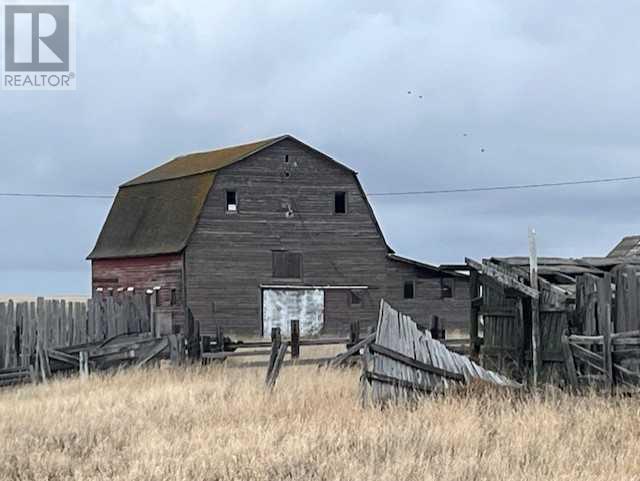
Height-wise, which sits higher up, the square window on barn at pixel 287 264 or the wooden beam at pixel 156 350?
the square window on barn at pixel 287 264

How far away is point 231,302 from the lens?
45375 mm

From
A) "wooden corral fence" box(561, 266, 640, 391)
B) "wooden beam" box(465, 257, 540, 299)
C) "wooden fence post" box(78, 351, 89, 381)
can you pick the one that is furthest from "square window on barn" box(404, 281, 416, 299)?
"wooden corral fence" box(561, 266, 640, 391)

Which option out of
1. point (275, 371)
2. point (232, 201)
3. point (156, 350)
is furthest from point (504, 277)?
point (232, 201)

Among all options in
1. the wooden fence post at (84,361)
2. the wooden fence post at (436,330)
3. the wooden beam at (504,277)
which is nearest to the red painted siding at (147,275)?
→ the wooden fence post at (84,361)

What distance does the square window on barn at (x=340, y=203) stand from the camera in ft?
157

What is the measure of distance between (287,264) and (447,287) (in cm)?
742

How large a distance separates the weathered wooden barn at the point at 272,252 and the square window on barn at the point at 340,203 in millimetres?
40

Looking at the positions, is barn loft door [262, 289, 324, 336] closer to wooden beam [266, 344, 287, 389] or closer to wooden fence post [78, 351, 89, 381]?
wooden fence post [78, 351, 89, 381]

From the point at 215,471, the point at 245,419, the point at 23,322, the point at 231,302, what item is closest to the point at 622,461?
the point at 215,471

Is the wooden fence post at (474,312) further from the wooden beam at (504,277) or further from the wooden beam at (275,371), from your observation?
the wooden beam at (275,371)

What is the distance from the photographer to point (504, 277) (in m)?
17.5

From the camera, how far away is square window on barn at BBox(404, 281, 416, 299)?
49188mm

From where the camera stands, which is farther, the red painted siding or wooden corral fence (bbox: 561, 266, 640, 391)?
the red painted siding

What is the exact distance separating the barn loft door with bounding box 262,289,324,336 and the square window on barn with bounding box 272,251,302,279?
1.94 ft
